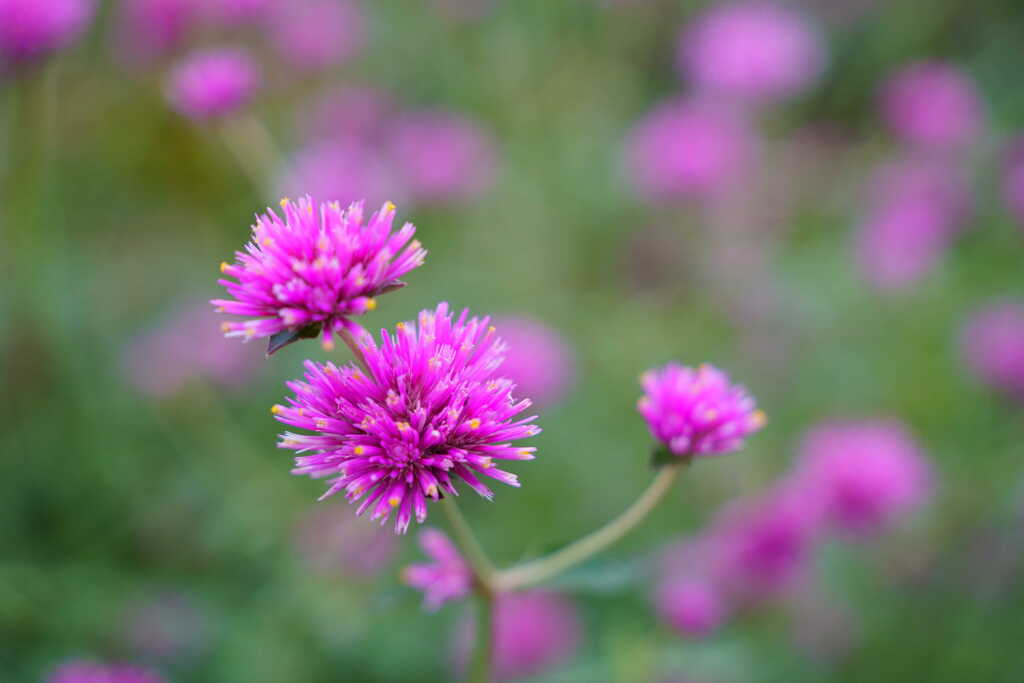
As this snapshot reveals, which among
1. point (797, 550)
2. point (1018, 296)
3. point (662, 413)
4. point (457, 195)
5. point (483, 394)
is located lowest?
→ point (483, 394)

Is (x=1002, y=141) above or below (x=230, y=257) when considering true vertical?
above

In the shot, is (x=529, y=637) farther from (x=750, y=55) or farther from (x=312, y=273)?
(x=750, y=55)

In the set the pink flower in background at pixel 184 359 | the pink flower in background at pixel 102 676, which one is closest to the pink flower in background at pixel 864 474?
the pink flower in background at pixel 102 676

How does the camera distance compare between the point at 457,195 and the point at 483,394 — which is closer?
the point at 483,394

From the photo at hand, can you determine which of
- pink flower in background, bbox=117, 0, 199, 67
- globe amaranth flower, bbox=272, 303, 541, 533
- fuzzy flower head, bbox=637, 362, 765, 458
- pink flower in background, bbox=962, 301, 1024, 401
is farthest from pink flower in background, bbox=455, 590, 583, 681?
pink flower in background, bbox=117, 0, 199, 67

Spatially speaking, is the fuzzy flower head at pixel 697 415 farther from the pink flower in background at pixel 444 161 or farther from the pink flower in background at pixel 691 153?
the pink flower in background at pixel 691 153

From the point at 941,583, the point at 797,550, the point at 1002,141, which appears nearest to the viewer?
the point at 797,550

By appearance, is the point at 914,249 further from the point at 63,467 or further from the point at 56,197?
the point at 56,197

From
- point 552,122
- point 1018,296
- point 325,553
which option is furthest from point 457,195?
point 1018,296
